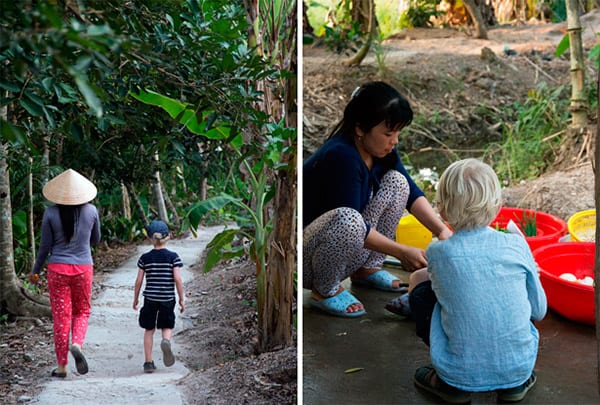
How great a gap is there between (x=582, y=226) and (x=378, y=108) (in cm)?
107

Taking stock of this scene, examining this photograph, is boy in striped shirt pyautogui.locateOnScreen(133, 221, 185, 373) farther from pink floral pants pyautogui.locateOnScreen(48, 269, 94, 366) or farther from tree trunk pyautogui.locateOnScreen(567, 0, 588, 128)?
tree trunk pyautogui.locateOnScreen(567, 0, 588, 128)

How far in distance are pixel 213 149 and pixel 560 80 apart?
3.67m

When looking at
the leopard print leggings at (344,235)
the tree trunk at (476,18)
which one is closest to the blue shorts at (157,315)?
the leopard print leggings at (344,235)

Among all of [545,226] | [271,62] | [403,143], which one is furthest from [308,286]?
[403,143]

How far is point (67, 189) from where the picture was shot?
74.2 inches

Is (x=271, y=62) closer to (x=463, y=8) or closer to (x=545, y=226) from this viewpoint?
(x=545, y=226)

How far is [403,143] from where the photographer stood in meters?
4.61

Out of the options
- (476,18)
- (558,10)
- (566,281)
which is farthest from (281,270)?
(558,10)

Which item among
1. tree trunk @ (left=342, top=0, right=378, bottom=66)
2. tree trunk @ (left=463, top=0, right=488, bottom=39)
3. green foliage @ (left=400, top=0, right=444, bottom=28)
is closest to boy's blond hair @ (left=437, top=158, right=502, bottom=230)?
tree trunk @ (left=342, top=0, right=378, bottom=66)

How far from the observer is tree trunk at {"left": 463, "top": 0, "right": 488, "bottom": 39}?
18.1 ft

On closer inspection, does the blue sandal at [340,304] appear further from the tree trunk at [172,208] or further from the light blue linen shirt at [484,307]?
the tree trunk at [172,208]

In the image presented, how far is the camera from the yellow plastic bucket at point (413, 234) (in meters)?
3.07

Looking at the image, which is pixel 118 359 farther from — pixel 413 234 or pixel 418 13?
pixel 418 13

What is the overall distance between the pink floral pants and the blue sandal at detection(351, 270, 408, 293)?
3.65 ft
